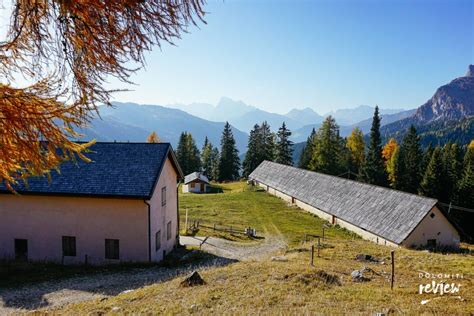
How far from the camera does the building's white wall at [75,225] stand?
67.2 ft

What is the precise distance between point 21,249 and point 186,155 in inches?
2449

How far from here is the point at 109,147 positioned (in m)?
23.7

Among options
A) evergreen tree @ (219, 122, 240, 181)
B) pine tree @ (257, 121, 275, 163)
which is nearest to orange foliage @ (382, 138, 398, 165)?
pine tree @ (257, 121, 275, 163)

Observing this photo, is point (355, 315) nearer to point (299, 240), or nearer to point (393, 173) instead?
point (299, 240)

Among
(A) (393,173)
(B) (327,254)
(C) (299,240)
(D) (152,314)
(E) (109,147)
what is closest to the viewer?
(D) (152,314)

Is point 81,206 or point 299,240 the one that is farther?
point 299,240

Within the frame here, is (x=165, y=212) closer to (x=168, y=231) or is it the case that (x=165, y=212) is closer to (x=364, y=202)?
(x=168, y=231)

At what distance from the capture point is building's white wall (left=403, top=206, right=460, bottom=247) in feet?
90.5

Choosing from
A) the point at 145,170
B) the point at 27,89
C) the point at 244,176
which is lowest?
the point at 244,176

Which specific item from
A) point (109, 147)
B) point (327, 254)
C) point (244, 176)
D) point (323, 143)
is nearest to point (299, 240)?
point (327, 254)

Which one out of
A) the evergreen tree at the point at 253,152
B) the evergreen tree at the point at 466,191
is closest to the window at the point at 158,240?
the evergreen tree at the point at 466,191

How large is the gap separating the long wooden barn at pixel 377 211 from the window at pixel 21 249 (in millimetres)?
25736

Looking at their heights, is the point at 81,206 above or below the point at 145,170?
below

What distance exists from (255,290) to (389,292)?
4.33m
